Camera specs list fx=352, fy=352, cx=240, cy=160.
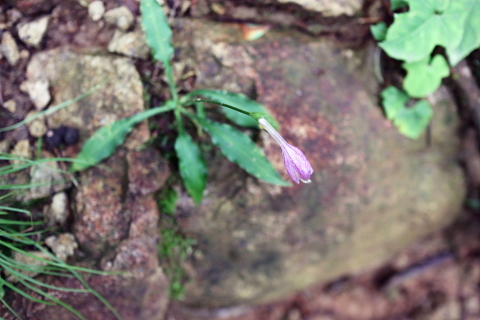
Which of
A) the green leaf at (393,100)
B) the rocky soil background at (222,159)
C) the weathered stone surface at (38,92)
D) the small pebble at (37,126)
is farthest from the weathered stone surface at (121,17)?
the green leaf at (393,100)

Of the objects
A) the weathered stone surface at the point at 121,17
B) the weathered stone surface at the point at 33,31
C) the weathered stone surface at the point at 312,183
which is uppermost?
the weathered stone surface at the point at 121,17

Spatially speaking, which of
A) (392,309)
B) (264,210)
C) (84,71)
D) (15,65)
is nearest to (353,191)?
(264,210)

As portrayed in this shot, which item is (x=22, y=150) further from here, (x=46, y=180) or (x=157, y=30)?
(x=157, y=30)

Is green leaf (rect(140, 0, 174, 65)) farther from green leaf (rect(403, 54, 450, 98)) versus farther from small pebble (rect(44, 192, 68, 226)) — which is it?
green leaf (rect(403, 54, 450, 98))

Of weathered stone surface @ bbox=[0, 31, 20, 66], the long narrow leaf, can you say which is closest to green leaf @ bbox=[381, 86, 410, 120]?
the long narrow leaf

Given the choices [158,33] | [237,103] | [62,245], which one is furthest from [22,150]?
[237,103]

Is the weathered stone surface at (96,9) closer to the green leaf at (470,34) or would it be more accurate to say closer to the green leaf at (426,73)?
the green leaf at (426,73)

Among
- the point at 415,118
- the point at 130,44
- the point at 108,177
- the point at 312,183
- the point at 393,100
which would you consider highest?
the point at 130,44
